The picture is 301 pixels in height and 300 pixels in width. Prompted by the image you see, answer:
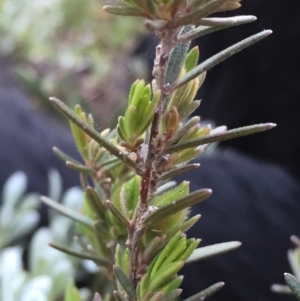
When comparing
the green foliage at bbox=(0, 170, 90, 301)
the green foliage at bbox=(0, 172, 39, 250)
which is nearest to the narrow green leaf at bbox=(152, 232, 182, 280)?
the green foliage at bbox=(0, 170, 90, 301)

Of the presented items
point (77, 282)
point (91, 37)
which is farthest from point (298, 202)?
point (91, 37)

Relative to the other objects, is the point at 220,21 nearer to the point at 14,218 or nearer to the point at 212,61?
the point at 212,61

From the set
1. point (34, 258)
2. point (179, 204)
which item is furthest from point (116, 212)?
point (34, 258)

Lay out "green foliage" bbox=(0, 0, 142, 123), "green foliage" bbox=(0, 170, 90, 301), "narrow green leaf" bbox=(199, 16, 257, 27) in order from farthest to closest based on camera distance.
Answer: "green foliage" bbox=(0, 0, 142, 123)
"green foliage" bbox=(0, 170, 90, 301)
"narrow green leaf" bbox=(199, 16, 257, 27)

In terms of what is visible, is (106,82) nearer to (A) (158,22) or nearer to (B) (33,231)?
(B) (33,231)

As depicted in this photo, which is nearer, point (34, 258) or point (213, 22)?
point (213, 22)

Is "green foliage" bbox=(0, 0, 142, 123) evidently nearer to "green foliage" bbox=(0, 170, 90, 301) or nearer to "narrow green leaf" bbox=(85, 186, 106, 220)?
"green foliage" bbox=(0, 170, 90, 301)

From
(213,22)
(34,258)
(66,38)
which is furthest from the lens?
(66,38)

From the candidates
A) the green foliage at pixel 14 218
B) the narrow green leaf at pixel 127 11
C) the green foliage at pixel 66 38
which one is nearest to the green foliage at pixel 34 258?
the green foliage at pixel 14 218
